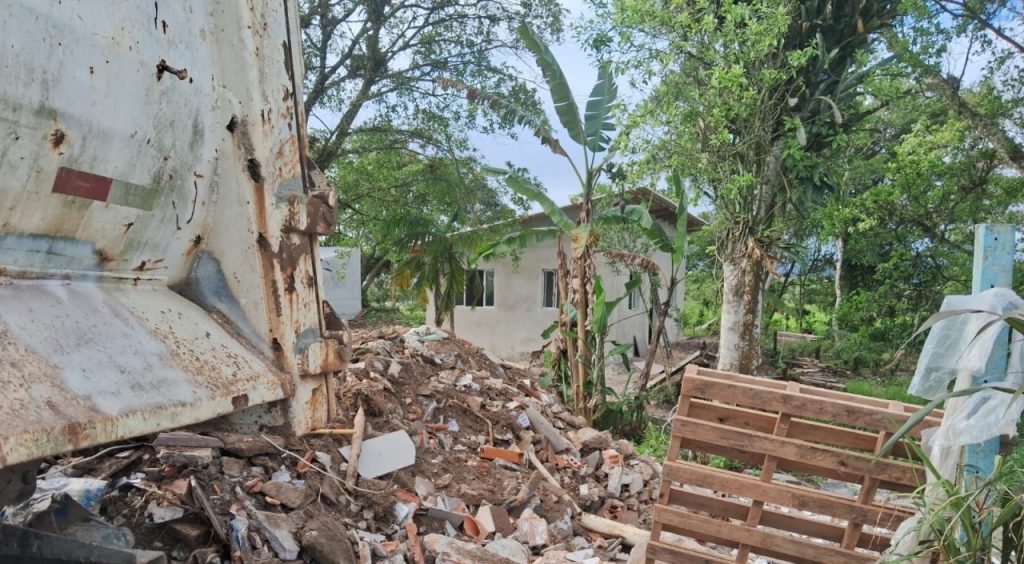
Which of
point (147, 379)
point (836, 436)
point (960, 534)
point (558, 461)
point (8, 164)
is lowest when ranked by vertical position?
point (558, 461)

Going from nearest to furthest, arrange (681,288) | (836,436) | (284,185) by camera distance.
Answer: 1. (284,185)
2. (836,436)
3. (681,288)

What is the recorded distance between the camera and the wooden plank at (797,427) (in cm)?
249

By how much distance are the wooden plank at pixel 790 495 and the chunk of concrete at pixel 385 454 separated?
1.38 m

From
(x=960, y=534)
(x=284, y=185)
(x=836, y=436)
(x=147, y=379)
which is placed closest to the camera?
(x=147, y=379)

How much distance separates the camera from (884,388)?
38.0ft

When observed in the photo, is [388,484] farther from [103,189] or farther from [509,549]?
[103,189]

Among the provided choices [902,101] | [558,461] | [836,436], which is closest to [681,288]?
[902,101]

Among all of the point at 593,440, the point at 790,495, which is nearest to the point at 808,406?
the point at 790,495

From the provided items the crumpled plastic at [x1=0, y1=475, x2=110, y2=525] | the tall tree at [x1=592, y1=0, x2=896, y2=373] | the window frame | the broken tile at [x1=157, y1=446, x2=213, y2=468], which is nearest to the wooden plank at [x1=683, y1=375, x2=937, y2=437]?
the broken tile at [x1=157, y1=446, x2=213, y2=468]

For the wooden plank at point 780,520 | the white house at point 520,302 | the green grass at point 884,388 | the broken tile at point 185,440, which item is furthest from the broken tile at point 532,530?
the white house at point 520,302

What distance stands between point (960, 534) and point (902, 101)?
1186cm

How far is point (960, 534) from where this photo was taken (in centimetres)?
212

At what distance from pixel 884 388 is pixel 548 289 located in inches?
271

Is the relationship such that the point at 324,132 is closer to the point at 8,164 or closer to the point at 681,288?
the point at 8,164
